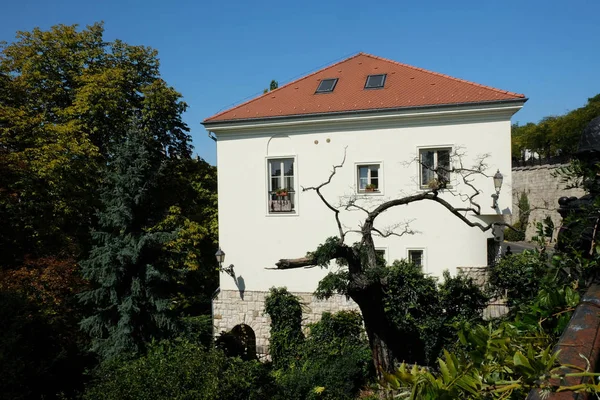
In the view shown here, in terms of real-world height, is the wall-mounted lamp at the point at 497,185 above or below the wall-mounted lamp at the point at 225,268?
above

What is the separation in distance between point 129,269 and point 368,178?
7.84 meters

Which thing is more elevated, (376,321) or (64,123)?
(64,123)

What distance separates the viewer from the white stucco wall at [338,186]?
551 inches

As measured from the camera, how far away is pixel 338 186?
15.2 meters

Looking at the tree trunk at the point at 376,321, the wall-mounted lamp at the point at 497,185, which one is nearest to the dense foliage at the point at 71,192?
the tree trunk at the point at 376,321

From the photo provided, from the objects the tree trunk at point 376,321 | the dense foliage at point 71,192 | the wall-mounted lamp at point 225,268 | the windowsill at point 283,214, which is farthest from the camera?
the wall-mounted lamp at point 225,268

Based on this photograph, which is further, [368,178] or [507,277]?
[368,178]

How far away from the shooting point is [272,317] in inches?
609

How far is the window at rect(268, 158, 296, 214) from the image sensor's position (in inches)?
622

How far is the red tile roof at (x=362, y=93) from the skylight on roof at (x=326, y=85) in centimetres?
22

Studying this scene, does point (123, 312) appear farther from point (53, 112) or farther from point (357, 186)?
point (53, 112)

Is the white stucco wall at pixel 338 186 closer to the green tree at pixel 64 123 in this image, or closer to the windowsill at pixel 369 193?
the windowsill at pixel 369 193

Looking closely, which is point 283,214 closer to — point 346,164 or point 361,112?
point 346,164

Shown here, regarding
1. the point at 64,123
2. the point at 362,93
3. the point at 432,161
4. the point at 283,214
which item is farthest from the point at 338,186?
the point at 64,123
